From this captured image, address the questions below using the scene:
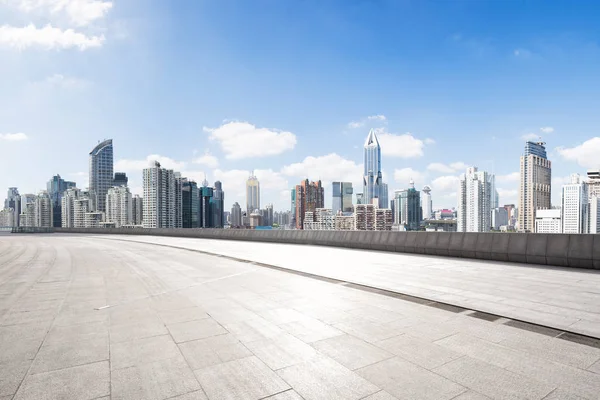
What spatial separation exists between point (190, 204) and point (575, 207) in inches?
6946

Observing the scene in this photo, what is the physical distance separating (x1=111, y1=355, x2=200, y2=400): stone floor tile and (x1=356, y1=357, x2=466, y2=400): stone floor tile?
1895mm

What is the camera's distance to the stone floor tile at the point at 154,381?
326 cm

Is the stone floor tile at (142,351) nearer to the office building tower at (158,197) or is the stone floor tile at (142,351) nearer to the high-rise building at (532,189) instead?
the high-rise building at (532,189)

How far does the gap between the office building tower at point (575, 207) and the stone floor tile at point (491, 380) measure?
39982 mm

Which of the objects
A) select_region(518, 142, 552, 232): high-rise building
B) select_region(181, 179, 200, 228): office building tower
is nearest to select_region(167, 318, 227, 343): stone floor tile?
select_region(518, 142, 552, 232): high-rise building

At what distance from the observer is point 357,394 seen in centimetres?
322

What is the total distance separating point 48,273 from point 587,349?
13925 mm

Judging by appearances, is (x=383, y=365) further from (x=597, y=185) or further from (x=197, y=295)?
(x=597, y=185)

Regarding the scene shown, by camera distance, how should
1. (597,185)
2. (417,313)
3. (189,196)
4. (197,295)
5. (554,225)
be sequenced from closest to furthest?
(417,313) → (197,295) → (554,225) → (597,185) → (189,196)

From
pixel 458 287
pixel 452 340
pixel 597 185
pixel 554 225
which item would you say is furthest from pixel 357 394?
pixel 597 185

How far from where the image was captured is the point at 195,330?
5.11 m

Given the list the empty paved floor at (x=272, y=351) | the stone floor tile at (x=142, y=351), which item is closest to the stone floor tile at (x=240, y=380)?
the empty paved floor at (x=272, y=351)

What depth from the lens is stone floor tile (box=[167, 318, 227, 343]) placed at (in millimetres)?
4832

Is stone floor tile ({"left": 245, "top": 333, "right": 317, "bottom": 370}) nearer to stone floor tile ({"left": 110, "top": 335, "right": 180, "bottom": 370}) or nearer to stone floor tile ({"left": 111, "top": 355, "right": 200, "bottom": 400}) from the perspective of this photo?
stone floor tile ({"left": 111, "top": 355, "right": 200, "bottom": 400})
